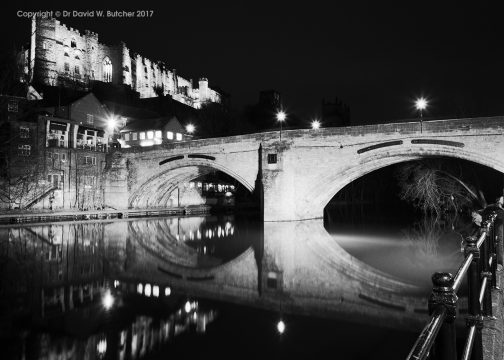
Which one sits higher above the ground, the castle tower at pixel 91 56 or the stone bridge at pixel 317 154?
the castle tower at pixel 91 56

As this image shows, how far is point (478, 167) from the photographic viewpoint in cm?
2730

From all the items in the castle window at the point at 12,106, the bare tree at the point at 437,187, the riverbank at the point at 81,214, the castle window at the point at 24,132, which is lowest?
the riverbank at the point at 81,214

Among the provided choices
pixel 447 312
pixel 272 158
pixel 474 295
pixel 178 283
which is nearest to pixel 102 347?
pixel 178 283

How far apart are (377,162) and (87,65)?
60886 mm

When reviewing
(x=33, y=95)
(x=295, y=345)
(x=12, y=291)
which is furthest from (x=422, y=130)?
(x=33, y=95)

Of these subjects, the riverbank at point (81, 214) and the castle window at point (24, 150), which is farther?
the castle window at point (24, 150)

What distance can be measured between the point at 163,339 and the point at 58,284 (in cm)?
521

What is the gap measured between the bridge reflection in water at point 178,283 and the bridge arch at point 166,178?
12423 mm

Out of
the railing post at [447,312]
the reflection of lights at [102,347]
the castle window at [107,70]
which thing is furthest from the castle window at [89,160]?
the castle window at [107,70]

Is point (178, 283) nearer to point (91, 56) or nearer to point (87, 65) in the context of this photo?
point (87, 65)

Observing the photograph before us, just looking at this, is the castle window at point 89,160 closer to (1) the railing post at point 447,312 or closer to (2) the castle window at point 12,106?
(2) the castle window at point 12,106

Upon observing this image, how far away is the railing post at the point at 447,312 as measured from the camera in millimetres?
2047

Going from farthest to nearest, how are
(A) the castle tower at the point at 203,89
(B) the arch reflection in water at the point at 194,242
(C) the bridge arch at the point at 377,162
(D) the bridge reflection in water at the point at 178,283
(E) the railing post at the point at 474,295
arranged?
(A) the castle tower at the point at 203,89
(C) the bridge arch at the point at 377,162
(B) the arch reflection in water at the point at 194,242
(D) the bridge reflection in water at the point at 178,283
(E) the railing post at the point at 474,295

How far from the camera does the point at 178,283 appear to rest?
1088 centimetres
